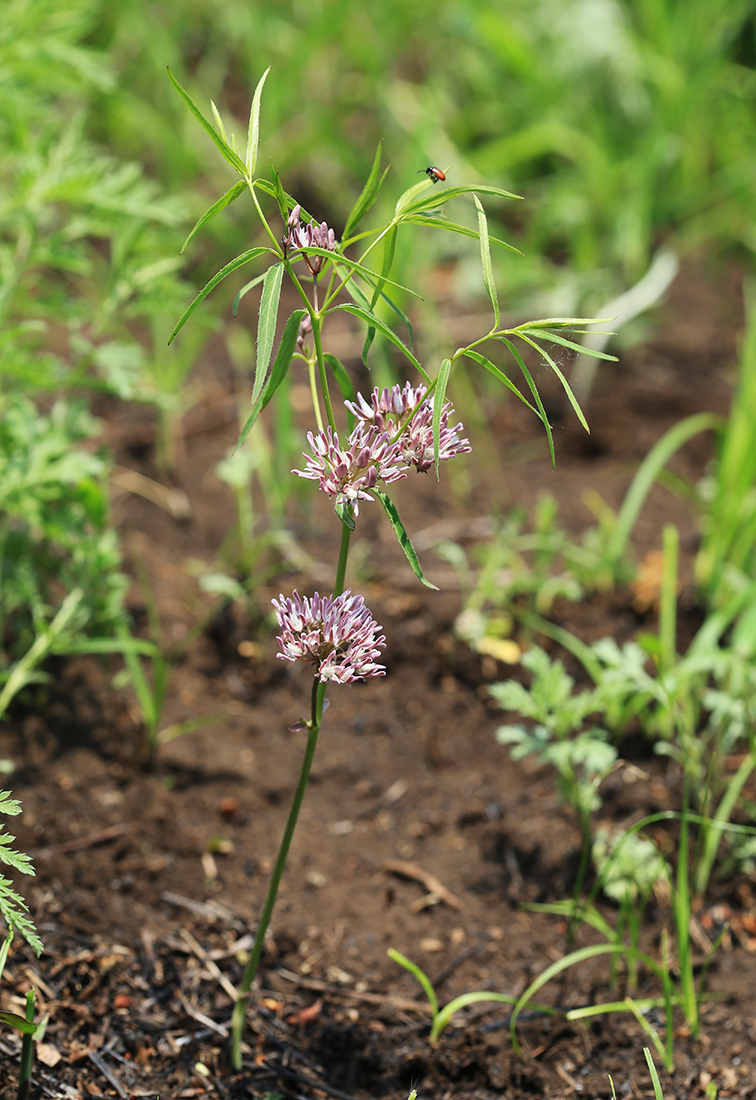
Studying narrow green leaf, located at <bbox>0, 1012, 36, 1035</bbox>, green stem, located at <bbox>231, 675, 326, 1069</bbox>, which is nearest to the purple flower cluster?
green stem, located at <bbox>231, 675, 326, 1069</bbox>

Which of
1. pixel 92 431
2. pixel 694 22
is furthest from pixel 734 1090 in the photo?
pixel 694 22

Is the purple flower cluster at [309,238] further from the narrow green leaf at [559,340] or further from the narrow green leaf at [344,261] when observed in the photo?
the narrow green leaf at [559,340]

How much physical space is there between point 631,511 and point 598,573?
0.66ft

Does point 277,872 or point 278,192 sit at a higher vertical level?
point 278,192

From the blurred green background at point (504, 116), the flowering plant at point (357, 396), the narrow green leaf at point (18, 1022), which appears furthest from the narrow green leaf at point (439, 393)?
the blurred green background at point (504, 116)

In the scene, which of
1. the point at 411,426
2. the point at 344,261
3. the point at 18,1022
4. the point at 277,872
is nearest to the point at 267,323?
the point at 344,261

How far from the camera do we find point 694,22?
3963 millimetres

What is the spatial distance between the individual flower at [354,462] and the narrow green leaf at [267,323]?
0.52 ft

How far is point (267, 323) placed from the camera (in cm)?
107

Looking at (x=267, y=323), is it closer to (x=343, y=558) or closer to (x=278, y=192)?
(x=278, y=192)

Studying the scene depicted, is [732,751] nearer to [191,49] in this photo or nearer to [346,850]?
[346,850]

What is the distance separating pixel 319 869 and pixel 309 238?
1.36m

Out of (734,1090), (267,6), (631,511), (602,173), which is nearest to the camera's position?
(734,1090)

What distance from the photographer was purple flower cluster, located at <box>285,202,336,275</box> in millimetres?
1146
